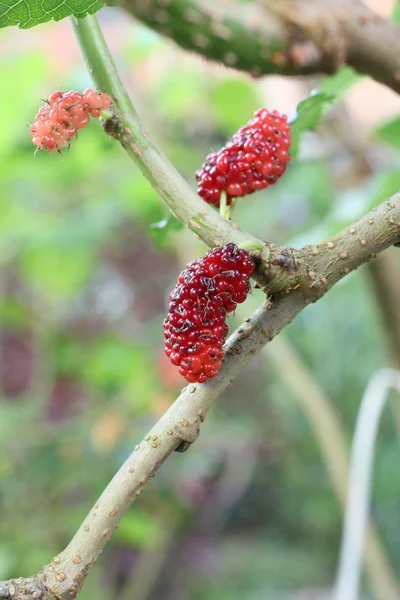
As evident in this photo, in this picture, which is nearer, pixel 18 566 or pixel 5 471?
pixel 18 566

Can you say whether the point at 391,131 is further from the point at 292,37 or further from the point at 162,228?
the point at 162,228

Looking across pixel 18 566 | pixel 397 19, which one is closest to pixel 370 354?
pixel 18 566

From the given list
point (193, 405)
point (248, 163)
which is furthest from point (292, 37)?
point (193, 405)

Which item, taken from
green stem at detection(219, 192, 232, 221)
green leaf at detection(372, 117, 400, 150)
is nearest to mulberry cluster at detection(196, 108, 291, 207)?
green stem at detection(219, 192, 232, 221)

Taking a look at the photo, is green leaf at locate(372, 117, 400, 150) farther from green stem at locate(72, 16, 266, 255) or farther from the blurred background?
green stem at locate(72, 16, 266, 255)

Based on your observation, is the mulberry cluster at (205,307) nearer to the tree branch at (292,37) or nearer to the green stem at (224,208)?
the green stem at (224,208)

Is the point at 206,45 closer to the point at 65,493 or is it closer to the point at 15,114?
the point at 15,114
